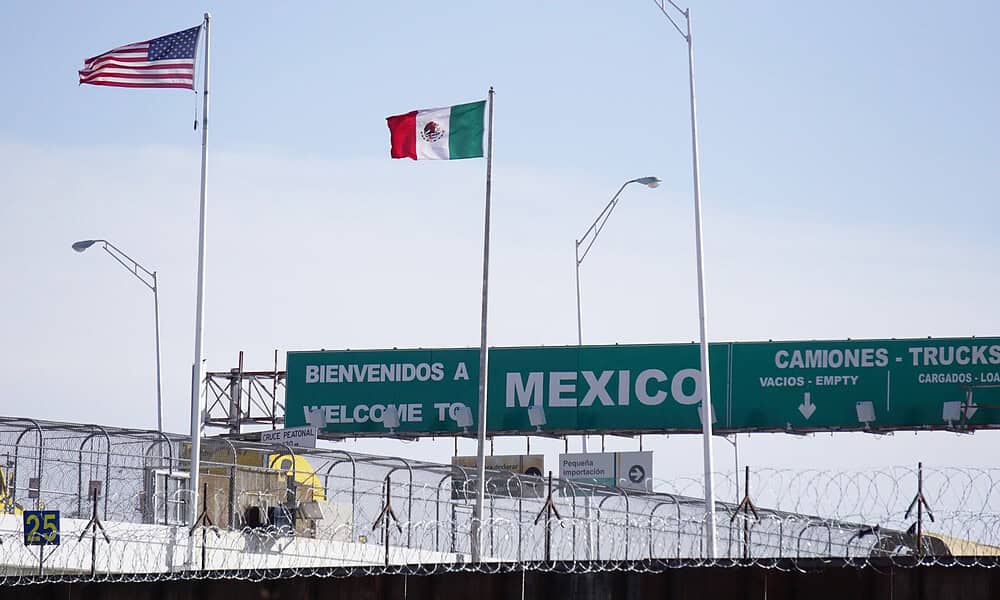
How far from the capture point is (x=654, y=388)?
53.6m

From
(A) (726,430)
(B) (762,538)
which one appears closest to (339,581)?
(B) (762,538)

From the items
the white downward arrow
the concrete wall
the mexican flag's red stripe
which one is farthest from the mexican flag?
the white downward arrow

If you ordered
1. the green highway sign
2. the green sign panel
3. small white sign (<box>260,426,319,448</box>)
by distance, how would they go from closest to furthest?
1. small white sign (<box>260,426,319,448</box>)
2. the green sign panel
3. the green highway sign

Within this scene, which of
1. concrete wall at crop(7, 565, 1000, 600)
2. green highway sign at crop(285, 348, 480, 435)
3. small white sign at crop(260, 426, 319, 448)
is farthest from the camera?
green highway sign at crop(285, 348, 480, 435)

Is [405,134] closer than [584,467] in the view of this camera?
Yes

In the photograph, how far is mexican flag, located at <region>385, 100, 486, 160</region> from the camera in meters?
32.2

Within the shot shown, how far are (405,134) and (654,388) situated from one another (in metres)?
23.3

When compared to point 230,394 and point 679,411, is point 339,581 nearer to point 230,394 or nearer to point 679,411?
point 679,411

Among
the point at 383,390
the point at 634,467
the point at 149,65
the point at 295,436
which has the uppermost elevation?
the point at 149,65

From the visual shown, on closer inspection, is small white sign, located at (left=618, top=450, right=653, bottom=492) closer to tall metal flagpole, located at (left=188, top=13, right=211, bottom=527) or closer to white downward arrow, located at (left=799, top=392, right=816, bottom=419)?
white downward arrow, located at (left=799, top=392, right=816, bottom=419)

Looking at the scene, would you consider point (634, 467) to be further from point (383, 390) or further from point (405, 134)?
point (405, 134)

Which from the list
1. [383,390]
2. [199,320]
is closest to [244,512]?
[199,320]

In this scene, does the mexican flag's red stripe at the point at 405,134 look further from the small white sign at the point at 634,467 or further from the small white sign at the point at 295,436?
the small white sign at the point at 634,467

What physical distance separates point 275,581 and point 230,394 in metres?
36.5
